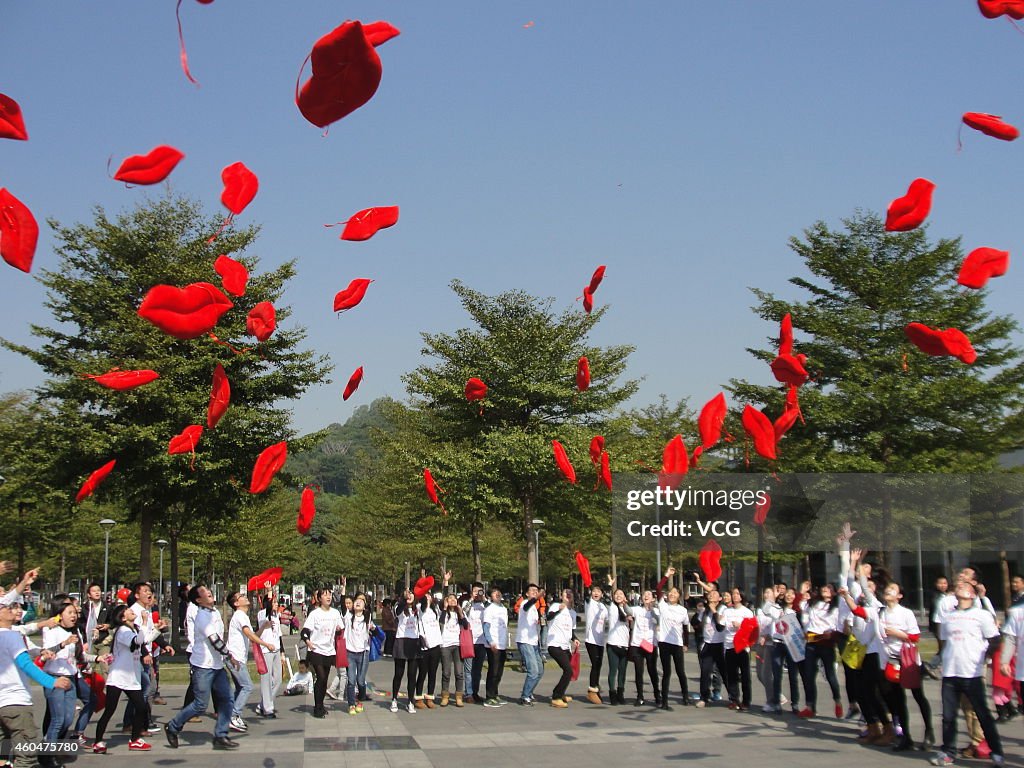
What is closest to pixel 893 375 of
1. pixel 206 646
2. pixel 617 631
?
pixel 617 631

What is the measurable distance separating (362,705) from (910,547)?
22690mm

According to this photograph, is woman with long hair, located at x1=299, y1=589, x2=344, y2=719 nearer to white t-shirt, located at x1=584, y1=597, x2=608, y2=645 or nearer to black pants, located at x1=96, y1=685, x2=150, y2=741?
black pants, located at x1=96, y1=685, x2=150, y2=741

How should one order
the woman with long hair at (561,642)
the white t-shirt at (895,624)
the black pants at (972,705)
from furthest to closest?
the woman with long hair at (561,642) < the white t-shirt at (895,624) < the black pants at (972,705)

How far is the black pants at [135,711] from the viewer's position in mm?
11070

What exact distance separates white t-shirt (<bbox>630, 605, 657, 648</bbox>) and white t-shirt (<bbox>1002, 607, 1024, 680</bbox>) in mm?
6411

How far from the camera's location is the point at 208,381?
988 inches

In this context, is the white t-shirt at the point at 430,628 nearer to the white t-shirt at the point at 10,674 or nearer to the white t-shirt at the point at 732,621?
the white t-shirt at the point at 732,621

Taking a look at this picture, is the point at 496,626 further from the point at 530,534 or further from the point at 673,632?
the point at 530,534

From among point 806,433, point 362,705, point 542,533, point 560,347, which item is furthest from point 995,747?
point 542,533

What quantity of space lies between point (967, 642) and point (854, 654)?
204 cm

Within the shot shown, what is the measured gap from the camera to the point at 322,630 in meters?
14.0

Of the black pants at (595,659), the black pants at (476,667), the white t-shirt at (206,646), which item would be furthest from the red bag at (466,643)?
the white t-shirt at (206,646)

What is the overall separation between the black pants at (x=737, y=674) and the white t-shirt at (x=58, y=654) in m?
8.87

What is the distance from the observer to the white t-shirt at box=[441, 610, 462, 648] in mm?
15227
